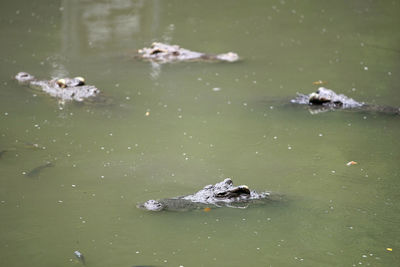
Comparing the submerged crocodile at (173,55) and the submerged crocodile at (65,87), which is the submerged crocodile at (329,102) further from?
the submerged crocodile at (65,87)

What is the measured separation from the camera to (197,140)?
8266mm

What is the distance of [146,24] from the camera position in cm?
1350

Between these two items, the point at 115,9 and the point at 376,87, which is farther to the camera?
the point at 115,9

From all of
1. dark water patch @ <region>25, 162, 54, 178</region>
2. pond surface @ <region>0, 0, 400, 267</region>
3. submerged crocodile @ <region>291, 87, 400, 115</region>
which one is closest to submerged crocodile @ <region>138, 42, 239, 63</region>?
pond surface @ <region>0, 0, 400, 267</region>

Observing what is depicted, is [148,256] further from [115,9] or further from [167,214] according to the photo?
[115,9]

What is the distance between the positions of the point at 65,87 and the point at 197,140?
2.69m

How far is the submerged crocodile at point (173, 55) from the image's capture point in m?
11.2

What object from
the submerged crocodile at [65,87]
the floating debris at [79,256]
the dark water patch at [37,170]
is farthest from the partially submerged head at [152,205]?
the submerged crocodile at [65,87]

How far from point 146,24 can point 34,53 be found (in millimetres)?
3044

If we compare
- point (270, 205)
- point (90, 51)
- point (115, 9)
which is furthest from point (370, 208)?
point (115, 9)

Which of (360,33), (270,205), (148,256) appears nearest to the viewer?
(148,256)

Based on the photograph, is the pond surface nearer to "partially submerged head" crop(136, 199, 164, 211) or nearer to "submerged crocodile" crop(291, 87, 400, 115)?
"partially submerged head" crop(136, 199, 164, 211)

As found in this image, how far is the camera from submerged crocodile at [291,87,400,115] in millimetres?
9344

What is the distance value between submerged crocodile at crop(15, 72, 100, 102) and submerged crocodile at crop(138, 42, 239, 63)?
2.03 meters
